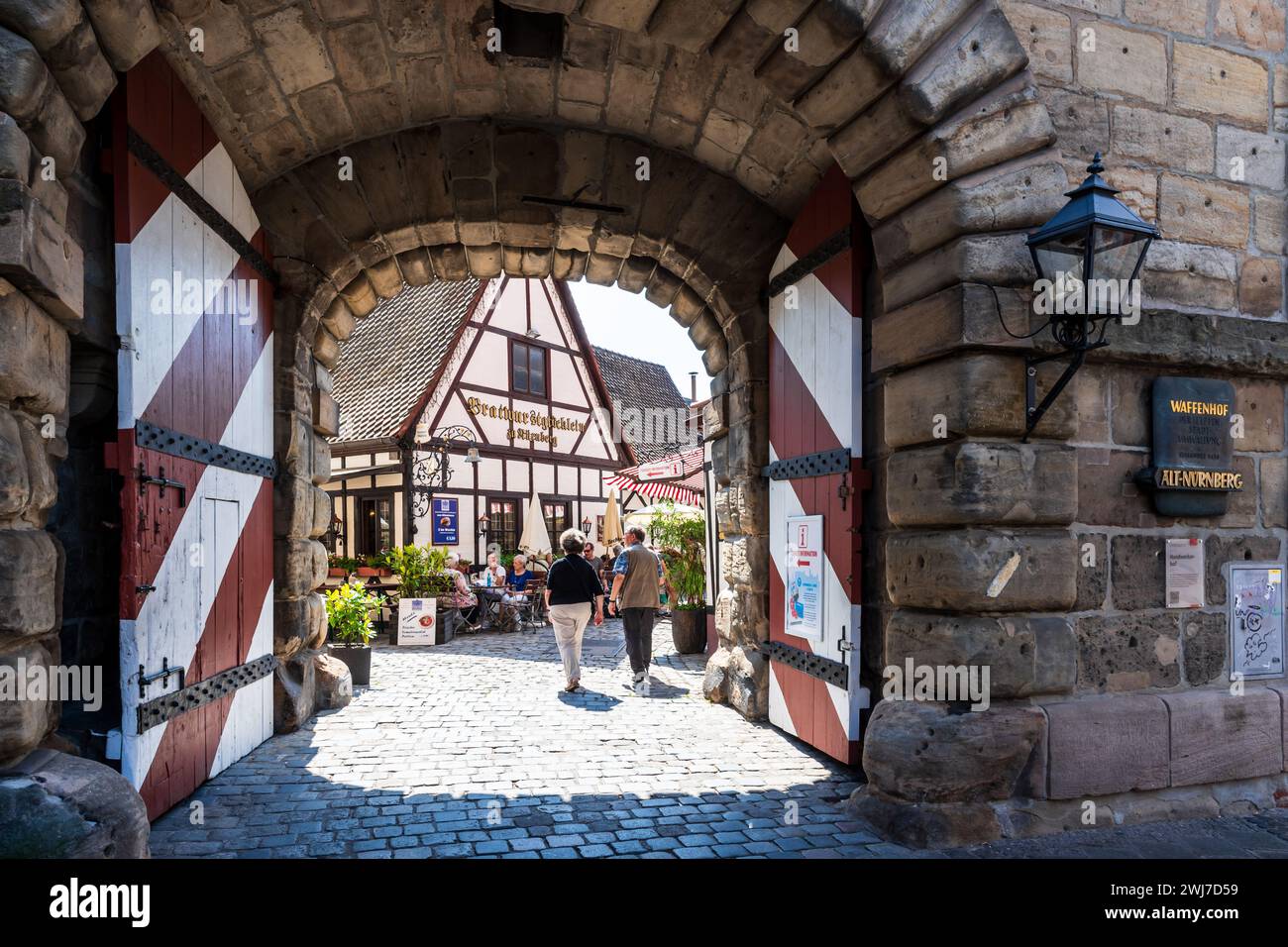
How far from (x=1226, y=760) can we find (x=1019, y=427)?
1631 millimetres

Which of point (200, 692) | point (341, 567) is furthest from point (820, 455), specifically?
point (341, 567)

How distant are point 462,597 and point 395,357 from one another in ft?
17.8

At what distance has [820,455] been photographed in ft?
14.1

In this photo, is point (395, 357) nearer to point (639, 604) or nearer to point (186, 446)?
point (639, 604)

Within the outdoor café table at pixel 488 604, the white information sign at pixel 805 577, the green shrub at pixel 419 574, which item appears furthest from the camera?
the outdoor café table at pixel 488 604

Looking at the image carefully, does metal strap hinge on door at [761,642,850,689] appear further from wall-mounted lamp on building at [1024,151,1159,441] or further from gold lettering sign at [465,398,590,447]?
gold lettering sign at [465,398,590,447]

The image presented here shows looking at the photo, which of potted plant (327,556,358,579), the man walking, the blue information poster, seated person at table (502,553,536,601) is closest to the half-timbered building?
the blue information poster

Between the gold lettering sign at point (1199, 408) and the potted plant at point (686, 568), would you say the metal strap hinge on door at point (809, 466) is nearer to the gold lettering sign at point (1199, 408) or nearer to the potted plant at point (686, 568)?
the gold lettering sign at point (1199, 408)

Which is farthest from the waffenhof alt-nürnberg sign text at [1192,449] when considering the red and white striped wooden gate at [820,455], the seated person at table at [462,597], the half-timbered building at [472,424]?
the half-timbered building at [472,424]

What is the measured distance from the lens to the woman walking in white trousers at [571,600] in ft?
20.9

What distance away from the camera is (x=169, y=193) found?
348 cm

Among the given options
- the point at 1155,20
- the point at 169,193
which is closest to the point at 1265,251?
the point at 1155,20

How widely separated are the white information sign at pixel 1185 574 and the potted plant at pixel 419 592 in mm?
7767

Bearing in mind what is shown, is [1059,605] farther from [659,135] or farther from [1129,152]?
[659,135]
